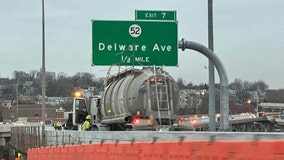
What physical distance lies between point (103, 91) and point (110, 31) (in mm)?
3608

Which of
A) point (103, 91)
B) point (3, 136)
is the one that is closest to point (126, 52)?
point (103, 91)

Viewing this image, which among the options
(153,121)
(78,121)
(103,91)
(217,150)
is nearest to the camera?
(217,150)

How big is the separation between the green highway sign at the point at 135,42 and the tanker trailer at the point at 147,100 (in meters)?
0.54

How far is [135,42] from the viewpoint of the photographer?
884 inches

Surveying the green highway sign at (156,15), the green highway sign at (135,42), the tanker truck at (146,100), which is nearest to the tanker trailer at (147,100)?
the tanker truck at (146,100)

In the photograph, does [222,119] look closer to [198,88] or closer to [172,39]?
[172,39]

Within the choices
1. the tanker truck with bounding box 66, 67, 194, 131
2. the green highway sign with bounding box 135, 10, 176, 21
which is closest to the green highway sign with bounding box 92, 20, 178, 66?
the green highway sign with bounding box 135, 10, 176, 21

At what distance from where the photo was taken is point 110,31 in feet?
74.2

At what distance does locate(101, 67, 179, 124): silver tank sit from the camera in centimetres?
2114

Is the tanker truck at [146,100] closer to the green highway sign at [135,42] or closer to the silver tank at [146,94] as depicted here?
the silver tank at [146,94]

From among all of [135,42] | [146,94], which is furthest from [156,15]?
[146,94]

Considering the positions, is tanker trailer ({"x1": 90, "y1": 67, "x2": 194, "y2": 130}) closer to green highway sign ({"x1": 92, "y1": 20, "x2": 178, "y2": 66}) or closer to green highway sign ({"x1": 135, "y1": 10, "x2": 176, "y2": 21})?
green highway sign ({"x1": 92, "y1": 20, "x2": 178, "y2": 66})

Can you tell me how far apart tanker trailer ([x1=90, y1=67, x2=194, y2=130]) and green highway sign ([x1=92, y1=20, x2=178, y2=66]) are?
0.54m

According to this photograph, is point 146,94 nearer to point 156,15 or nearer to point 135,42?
point 135,42
